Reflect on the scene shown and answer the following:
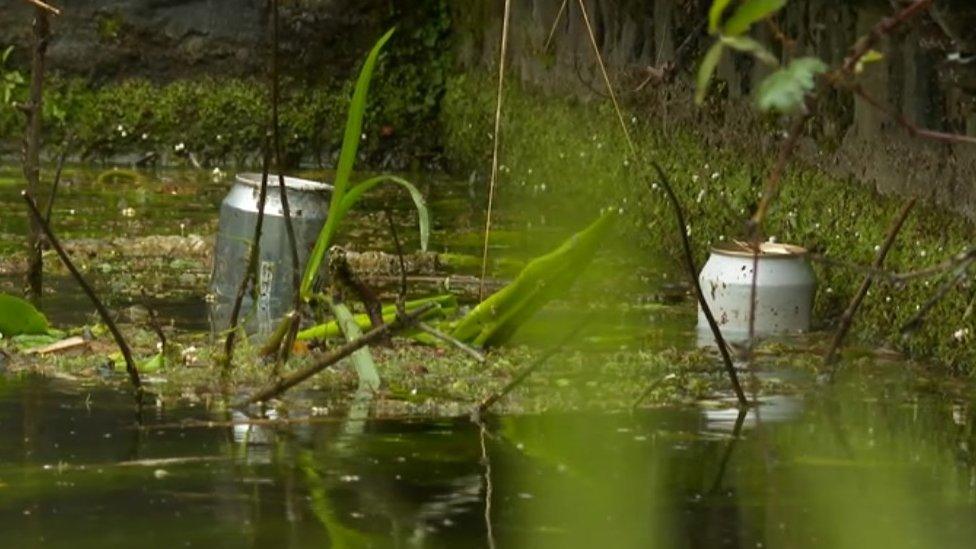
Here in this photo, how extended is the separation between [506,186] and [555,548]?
7.02 meters

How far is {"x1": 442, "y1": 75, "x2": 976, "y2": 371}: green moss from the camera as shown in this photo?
6039 millimetres

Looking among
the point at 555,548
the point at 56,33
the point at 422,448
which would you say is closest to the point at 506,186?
the point at 56,33

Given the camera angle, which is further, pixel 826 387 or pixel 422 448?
pixel 826 387

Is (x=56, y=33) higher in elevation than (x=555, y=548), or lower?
higher

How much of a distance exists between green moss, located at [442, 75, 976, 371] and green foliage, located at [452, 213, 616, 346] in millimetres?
465

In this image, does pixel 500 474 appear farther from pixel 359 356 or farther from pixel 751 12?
pixel 751 12

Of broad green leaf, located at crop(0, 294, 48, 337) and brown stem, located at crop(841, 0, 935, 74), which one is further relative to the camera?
broad green leaf, located at crop(0, 294, 48, 337)

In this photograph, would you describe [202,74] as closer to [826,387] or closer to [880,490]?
[826,387]

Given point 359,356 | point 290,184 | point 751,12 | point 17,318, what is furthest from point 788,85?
point 290,184

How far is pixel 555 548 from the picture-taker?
387 cm

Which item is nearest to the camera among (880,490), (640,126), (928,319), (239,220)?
(880,490)

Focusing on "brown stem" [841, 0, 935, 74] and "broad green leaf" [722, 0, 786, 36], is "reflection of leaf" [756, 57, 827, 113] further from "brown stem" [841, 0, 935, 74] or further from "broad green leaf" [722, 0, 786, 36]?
"brown stem" [841, 0, 935, 74]

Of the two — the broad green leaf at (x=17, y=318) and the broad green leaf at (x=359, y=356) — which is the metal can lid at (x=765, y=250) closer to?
the broad green leaf at (x=359, y=356)

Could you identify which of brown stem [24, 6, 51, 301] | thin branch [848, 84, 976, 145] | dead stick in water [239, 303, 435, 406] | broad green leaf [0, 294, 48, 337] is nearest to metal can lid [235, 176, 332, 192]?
brown stem [24, 6, 51, 301]
